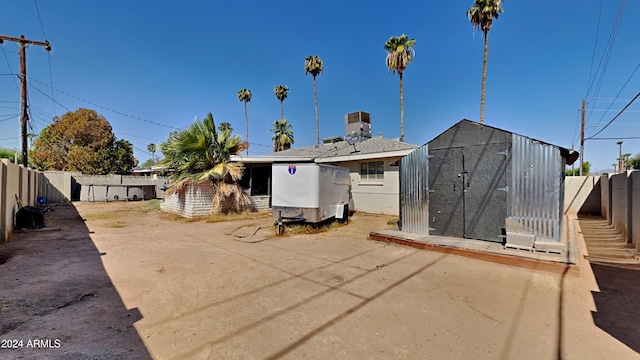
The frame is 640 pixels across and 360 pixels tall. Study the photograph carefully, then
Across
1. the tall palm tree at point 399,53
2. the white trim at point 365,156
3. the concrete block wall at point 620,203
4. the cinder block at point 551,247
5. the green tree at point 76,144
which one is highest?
the tall palm tree at point 399,53

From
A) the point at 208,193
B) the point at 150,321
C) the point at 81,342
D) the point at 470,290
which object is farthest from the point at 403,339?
the point at 208,193

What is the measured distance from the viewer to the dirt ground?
8.61ft

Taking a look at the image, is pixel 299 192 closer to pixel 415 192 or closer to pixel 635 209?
pixel 415 192

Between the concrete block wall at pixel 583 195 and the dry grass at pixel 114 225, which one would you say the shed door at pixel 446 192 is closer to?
the dry grass at pixel 114 225

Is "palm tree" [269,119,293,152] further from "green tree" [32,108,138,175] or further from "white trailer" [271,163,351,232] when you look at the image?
"white trailer" [271,163,351,232]

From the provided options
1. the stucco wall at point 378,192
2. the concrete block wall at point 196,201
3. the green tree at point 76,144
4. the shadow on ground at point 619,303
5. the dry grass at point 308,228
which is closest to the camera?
the shadow on ground at point 619,303

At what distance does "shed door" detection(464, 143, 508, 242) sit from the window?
5.79 m

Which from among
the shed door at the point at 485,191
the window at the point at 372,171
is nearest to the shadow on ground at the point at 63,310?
the shed door at the point at 485,191

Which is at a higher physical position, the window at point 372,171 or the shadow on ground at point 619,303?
the window at point 372,171

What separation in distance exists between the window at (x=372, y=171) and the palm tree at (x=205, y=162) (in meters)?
5.82

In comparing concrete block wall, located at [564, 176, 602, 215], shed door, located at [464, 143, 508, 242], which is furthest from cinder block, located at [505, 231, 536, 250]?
concrete block wall, located at [564, 176, 602, 215]

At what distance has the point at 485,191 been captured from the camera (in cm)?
644

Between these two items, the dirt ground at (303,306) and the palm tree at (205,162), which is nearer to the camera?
the dirt ground at (303,306)

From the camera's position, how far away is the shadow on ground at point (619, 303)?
297 cm
